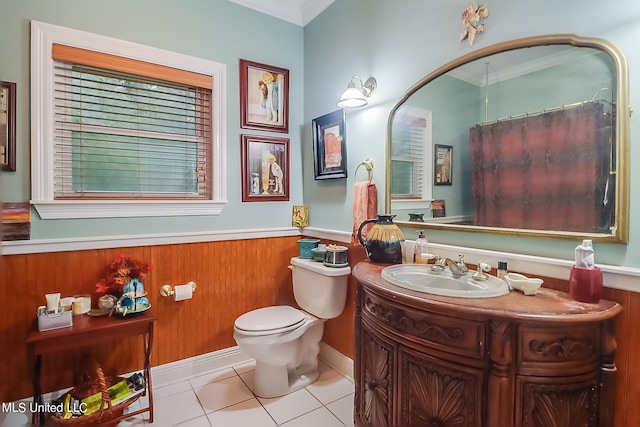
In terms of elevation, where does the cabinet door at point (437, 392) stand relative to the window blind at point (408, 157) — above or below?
below

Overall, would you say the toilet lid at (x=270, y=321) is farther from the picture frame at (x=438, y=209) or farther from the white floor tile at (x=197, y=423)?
the picture frame at (x=438, y=209)

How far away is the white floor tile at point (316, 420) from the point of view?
1835 millimetres

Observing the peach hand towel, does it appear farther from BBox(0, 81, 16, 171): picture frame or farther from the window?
BBox(0, 81, 16, 171): picture frame

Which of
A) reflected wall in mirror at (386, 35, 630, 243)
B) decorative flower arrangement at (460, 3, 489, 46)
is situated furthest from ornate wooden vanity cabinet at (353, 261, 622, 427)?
decorative flower arrangement at (460, 3, 489, 46)

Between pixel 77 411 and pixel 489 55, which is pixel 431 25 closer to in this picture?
pixel 489 55

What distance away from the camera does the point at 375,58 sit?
2.04m

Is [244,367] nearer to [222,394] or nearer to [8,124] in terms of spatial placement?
[222,394]

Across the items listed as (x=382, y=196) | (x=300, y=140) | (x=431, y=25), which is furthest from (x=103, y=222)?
(x=431, y=25)

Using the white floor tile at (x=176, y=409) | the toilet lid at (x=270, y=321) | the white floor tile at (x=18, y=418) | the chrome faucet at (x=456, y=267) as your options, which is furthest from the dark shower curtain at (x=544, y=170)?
the white floor tile at (x=18, y=418)

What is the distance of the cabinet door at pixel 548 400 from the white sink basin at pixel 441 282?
0.29 metres

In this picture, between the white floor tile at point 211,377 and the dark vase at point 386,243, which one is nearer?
the dark vase at point 386,243

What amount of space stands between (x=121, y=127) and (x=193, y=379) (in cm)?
172

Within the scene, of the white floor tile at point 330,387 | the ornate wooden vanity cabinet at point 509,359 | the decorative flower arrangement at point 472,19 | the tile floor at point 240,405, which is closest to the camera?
the ornate wooden vanity cabinet at point 509,359

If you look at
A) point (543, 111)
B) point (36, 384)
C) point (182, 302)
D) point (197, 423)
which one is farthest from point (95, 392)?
point (543, 111)
